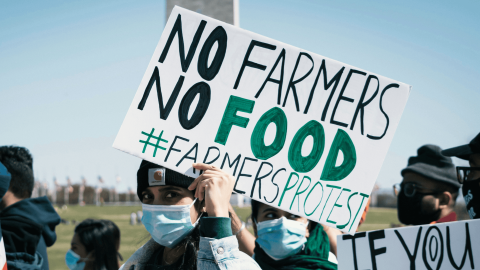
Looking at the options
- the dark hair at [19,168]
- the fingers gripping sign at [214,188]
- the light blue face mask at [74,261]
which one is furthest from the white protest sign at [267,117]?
the light blue face mask at [74,261]

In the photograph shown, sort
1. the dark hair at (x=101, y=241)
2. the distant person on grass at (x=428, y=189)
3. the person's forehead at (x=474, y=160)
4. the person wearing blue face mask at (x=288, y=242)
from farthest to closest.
Answer: the dark hair at (x=101, y=241) < the distant person on grass at (x=428, y=189) < the person wearing blue face mask at (x=288, y=242) < the person's forehead at (x=474, y=160)

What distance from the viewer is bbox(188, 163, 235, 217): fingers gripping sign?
1920 millimetres

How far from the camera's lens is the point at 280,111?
2369 millimetres

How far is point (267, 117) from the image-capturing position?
2.35 m

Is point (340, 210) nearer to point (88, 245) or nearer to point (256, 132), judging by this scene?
point (256, 132)

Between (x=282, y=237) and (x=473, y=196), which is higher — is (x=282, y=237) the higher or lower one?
the lower one

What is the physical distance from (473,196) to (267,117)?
1317 millimetres

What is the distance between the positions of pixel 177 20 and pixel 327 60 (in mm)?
822

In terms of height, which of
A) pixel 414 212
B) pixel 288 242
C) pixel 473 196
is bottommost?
pixel 288 242

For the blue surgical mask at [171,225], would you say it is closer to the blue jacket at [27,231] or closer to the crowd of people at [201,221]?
the crowd of people at [201,221]

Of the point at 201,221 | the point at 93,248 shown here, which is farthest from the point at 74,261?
the point at 201,221

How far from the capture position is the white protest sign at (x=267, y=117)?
7.34 feet

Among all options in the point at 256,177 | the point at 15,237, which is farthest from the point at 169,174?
the point at 15,237

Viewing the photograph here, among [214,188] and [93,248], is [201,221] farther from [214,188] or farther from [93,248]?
[93,248]
